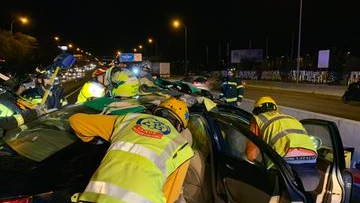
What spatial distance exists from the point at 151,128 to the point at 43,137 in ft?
4.29

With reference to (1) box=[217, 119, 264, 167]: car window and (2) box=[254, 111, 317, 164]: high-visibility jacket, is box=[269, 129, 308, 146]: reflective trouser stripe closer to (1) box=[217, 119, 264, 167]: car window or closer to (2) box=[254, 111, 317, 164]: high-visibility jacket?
(2) box=[254, 111, 317, 164]: high-visibility jacket

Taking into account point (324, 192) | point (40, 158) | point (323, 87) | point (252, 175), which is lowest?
point (323, 87)

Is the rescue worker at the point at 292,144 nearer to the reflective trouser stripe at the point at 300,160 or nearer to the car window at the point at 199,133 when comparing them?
the reflective trouser stripe at the point at 300,160

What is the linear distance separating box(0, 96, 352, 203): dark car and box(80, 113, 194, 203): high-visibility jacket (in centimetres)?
39

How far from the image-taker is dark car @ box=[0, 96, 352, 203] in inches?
107

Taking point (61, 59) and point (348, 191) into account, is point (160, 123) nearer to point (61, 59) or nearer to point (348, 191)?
point (348, 191)

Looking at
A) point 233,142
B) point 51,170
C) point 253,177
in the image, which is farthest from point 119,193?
point 233,142

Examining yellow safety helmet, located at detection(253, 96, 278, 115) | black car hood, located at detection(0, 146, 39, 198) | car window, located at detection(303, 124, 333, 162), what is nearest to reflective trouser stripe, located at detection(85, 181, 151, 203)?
black car hood, located at detection(0, 146, 39, 198)

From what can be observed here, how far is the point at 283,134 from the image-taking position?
4195 mm

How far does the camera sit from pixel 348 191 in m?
3.82

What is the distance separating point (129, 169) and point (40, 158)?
1.04 meters

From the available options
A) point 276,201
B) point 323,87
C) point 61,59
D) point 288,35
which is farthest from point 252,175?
point 288,35

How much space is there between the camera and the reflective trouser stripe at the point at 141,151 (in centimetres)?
246

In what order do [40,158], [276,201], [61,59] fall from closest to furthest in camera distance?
[40,158] < [276,201] < [61,59]
